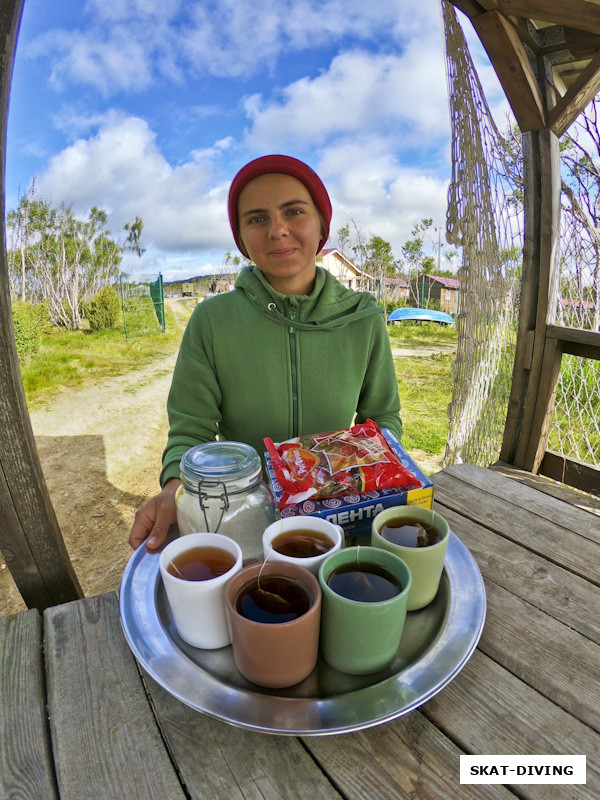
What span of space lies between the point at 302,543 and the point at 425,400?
703cm

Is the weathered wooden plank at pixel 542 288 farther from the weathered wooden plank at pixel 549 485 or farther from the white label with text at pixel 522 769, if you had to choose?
the white label with text at pixel 522 769

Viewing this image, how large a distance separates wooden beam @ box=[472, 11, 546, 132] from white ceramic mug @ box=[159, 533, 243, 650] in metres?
2.38

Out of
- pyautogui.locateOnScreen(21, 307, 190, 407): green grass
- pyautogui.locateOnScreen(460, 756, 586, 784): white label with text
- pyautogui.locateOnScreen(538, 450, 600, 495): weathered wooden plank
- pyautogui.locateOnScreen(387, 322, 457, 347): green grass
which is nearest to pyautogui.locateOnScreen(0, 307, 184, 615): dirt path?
pyautogui.locateOnScreen(21, 307, 190, 407): green grass

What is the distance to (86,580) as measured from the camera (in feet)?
10.6

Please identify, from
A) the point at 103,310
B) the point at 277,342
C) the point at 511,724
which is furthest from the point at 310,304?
the point at 103,310

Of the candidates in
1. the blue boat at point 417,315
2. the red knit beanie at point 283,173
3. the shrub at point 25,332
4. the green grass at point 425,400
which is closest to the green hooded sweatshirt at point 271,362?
the red knit beanie at point 283,173

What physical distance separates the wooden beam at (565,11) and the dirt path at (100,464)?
3682 mm

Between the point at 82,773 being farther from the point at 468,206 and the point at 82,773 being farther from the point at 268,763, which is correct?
the point at 468,206

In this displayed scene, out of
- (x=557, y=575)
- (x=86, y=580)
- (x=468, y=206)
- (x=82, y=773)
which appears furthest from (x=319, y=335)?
(x=86, y=580)

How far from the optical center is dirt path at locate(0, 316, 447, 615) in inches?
136

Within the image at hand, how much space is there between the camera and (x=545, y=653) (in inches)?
29.8

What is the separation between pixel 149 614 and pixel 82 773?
245 millimetres

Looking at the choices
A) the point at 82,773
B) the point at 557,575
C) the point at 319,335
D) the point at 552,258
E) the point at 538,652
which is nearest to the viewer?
the point at 82,773

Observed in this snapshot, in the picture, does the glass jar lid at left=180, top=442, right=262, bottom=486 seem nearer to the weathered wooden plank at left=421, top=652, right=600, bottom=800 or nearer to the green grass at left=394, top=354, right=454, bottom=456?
the weathered wooden plank at left=421, top=652, right=600, bottom=800
